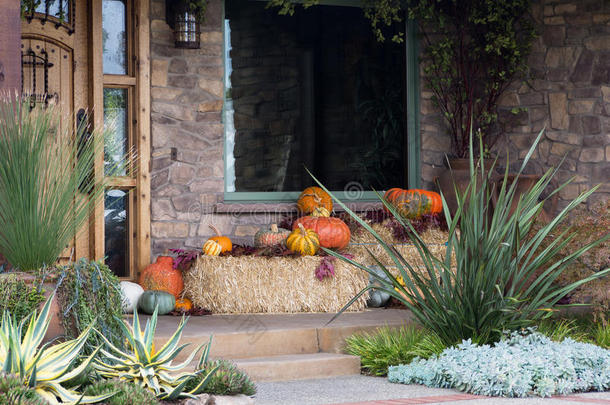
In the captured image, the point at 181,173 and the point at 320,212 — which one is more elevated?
the point at 181,173

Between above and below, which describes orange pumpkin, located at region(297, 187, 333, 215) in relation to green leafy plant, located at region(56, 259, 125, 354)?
above

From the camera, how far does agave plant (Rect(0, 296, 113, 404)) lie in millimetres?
2801

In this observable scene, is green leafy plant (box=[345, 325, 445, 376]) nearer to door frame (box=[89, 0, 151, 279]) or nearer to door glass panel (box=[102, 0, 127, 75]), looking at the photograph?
door frame (box=[89, 0, 151, 279])

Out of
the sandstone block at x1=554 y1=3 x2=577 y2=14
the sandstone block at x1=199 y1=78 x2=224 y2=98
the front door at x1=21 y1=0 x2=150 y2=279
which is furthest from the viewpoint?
the sandstone block at x1=554 y1=3 x2=577 y2=14

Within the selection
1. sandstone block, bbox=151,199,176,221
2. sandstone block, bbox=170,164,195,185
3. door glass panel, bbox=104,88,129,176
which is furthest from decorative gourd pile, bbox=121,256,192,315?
door glass panel, bbox=104,88,129,176

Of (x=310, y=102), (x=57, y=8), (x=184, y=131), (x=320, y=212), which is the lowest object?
(x=320, y=212)

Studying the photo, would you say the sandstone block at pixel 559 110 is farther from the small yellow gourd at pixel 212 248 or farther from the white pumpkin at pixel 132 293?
the white pumpkin at pixel 132 293

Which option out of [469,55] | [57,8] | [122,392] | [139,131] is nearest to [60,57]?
[57,8]

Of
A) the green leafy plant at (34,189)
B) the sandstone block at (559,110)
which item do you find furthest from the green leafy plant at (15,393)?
the sandstone block at (559,110)

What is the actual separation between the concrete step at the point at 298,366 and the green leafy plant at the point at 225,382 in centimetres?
85

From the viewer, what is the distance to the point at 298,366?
171 inches

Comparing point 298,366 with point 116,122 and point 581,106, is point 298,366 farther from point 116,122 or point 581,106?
point 581,106

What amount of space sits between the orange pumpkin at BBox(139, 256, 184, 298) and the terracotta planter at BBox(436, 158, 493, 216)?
7.45 feet

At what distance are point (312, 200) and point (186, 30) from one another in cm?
165
